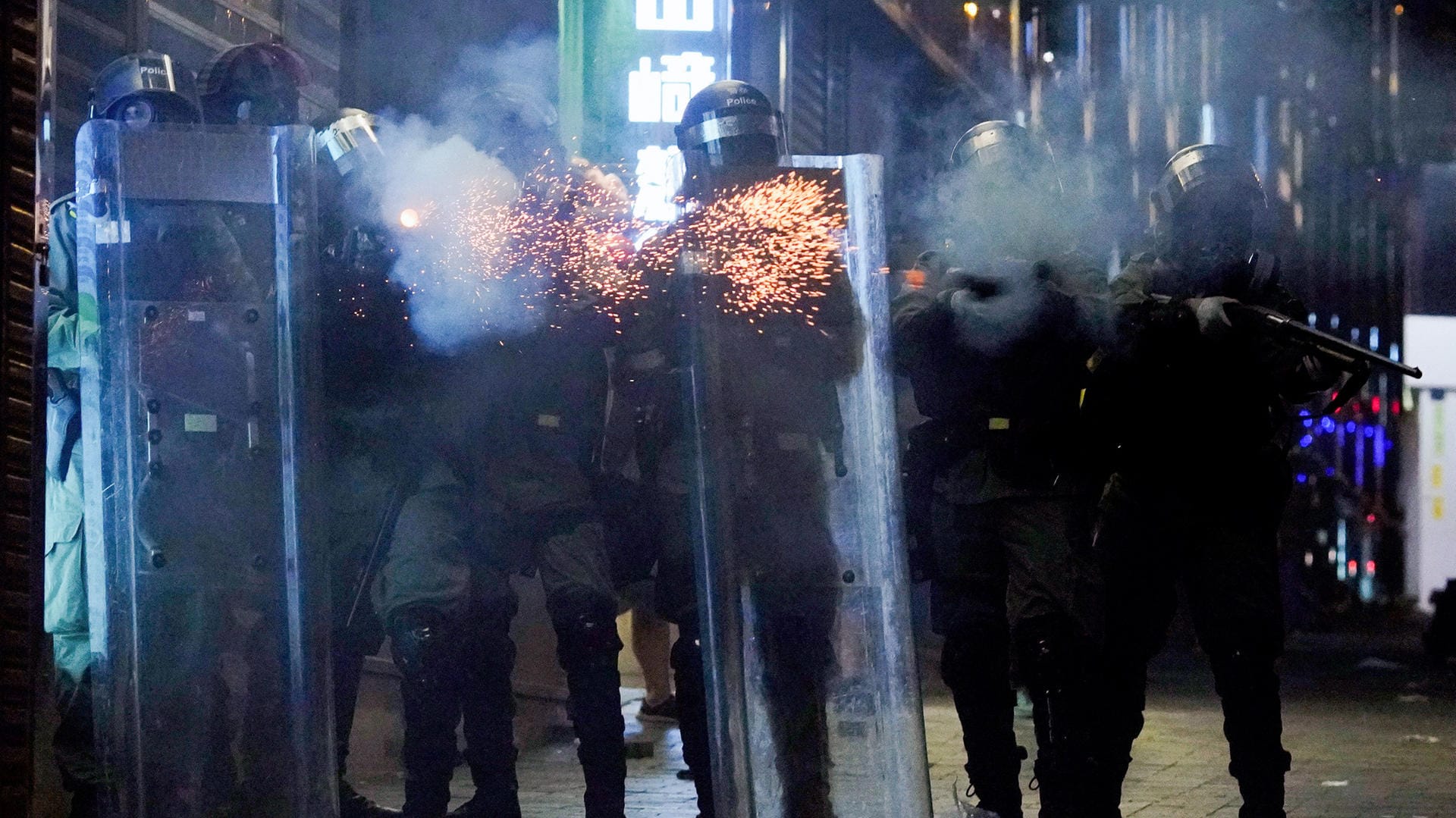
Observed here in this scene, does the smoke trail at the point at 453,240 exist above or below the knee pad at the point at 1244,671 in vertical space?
above

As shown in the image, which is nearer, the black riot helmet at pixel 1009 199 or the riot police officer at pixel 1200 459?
the riot police officer at pixel 1200 459

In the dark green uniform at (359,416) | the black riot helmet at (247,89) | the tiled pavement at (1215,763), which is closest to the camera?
the dark green uniform at (359,416)

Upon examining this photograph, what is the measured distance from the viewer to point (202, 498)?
4.76 meters

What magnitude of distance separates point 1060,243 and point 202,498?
2475 millimetres

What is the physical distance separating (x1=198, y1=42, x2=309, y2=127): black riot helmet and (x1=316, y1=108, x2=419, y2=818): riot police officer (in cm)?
27

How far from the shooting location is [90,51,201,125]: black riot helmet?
17.6 feet

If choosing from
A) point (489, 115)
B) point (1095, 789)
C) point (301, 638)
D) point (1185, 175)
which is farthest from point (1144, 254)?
point (301, 638)

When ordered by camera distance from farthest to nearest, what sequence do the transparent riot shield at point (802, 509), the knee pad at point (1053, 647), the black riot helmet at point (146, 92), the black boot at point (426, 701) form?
the black riot helmet at point (146, 92), the knee pad at point (1053, 647), the black boot at point (426, 701), the transparent riot shield at point (802, 509)

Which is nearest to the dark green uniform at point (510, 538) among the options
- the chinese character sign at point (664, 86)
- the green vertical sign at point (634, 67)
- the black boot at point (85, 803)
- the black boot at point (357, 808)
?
the black boot at point (357, 808)

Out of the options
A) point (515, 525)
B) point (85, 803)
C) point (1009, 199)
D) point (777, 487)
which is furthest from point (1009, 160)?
point (85, 803)

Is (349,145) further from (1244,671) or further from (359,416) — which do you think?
(1244,671)

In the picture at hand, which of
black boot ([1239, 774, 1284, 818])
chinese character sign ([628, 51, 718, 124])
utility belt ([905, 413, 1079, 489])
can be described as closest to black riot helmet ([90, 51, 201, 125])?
utility belt ([905, 413, 1079, 489])

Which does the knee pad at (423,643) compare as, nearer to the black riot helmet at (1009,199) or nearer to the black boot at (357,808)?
the black boot at (357,808)

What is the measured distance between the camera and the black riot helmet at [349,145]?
539cm
